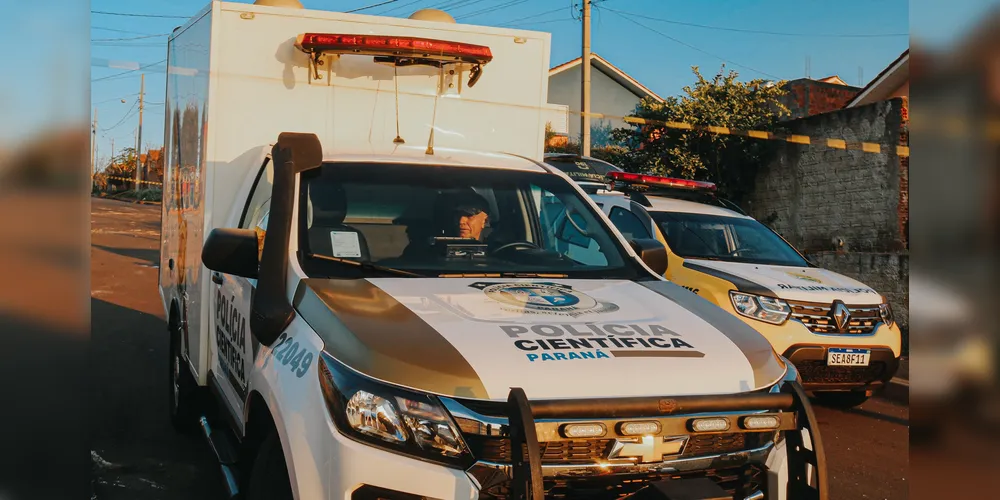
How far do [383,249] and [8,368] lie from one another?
8.43ft

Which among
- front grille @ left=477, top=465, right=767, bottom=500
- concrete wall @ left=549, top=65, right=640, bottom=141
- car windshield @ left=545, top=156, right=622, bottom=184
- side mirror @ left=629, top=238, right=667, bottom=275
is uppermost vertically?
concrete wall @ left=549, top=65, right=640, bottom=141

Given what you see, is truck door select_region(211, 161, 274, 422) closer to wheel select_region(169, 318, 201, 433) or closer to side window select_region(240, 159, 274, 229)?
side window select_region(240, 159, 274, 229)

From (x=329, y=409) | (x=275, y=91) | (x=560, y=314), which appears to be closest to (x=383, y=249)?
(x=560, y=314)

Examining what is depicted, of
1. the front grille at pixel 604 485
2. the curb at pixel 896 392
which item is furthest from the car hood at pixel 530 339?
the curb at pixel 896 392

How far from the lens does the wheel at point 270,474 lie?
282cm

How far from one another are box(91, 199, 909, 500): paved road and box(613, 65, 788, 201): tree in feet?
30.1

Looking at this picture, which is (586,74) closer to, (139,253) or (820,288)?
(139,253)

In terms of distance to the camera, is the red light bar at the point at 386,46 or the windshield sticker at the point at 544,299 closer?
the windshield sticker at the point at 544,299

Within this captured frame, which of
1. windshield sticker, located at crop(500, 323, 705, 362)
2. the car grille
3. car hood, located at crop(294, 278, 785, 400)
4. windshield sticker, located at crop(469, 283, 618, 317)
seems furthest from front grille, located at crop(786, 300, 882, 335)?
the car grille

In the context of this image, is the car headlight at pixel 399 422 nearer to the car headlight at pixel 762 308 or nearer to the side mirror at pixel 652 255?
the side mirror at pixel 652 255

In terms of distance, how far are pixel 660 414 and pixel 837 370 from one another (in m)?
4.88

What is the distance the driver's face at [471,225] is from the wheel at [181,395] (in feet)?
8.17

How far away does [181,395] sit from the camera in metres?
5.88

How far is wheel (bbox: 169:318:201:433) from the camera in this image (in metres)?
5.74
